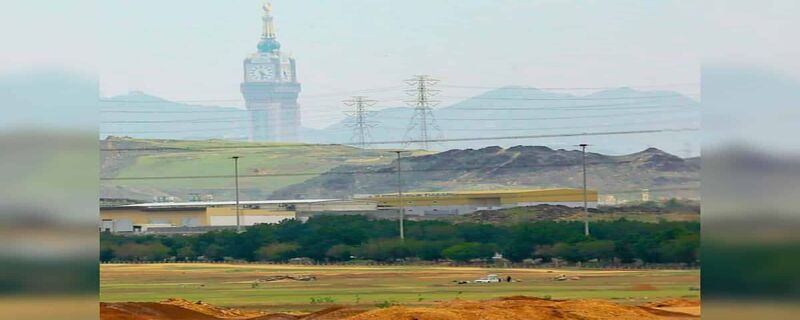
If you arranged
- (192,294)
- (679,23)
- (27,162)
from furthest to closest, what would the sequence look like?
(192,294) → (679,23) → (27,162)

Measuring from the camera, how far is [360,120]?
92.6ft

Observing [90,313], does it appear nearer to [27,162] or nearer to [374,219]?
[27,162]

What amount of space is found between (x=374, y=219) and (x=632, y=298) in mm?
5306

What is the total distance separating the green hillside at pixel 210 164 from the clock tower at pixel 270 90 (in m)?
0.41

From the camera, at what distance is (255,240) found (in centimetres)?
3078

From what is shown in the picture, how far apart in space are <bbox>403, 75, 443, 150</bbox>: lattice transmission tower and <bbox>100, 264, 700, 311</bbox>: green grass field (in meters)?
2.46

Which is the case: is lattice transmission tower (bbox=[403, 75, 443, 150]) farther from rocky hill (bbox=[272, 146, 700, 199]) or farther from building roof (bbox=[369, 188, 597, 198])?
building roof (bbox=[369, 188, 597, 198])

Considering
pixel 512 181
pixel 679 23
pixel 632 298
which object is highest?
pixel 679 23

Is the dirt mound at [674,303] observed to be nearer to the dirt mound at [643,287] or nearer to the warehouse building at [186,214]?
the dirt mound at [643,287]

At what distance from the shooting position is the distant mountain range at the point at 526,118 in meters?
25.2

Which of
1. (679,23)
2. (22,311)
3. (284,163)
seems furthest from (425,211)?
(22,311)

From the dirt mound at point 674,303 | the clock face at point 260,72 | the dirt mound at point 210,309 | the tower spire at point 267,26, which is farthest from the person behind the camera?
the clock face at point 260,72

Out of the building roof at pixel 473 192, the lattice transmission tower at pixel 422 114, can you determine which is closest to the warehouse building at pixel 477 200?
the building roof at pixel 473 192

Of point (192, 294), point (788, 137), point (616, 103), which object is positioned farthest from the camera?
point (192, 294)
